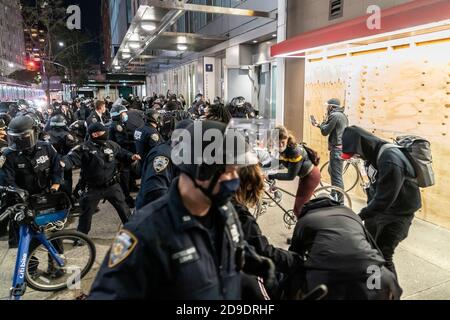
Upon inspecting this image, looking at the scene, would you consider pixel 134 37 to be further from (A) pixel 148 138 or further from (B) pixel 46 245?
(B) pixel 46 245

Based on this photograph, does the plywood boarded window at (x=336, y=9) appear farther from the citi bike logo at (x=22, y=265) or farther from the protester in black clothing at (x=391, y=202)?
the citi bike logo at (x=22, y=265)

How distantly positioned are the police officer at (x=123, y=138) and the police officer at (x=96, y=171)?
1388 mm

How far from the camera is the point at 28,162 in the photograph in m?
4.05

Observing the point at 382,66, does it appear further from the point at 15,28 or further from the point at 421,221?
the point at 15,28

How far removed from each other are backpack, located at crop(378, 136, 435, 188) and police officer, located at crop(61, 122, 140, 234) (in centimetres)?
339

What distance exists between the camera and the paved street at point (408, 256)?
3.43 m

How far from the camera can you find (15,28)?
2662 inches

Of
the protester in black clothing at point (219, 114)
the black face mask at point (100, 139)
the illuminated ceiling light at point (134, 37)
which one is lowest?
the black face mask at point (100, 139)

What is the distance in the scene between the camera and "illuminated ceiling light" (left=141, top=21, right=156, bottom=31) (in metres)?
8.86

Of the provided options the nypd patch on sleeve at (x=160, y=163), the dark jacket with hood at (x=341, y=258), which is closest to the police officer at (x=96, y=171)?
the nypd patch on sleeve at (x=160, y=163)

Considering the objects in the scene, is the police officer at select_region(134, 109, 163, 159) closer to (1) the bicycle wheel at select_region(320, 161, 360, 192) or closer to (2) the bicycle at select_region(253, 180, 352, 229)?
(2) the bicycle at select_region(253, 180, 352, 229)

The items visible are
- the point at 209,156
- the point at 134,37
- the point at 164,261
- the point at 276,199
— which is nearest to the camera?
the point at 164,261

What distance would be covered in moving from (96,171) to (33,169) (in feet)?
2.47

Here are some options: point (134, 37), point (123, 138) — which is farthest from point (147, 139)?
point (134, 37)
